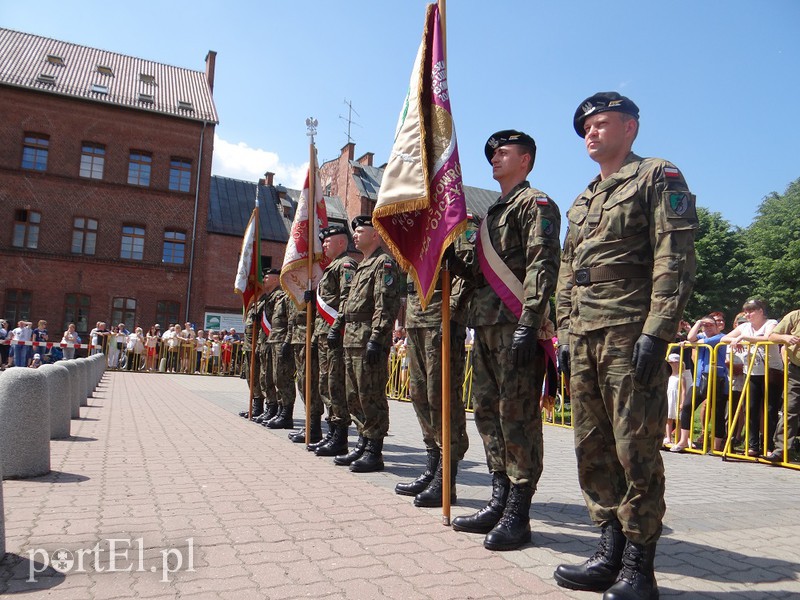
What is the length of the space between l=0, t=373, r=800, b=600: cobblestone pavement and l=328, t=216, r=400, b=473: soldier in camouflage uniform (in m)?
0.38

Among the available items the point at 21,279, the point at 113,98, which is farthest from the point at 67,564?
the point at 113,98

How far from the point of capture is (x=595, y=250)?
319cm

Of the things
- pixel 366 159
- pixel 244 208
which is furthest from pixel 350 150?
pixel 244 208

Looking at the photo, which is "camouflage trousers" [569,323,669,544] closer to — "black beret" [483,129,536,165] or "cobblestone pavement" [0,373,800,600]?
"cobblestone pavement" [0,373,800,600]

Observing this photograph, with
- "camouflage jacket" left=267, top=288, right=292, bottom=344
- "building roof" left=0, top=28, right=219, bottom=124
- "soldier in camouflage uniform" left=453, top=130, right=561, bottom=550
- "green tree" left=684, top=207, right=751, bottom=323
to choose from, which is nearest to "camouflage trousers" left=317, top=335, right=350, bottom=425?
"camouflage jacket" left=267, top=288, right=292, bottom=344

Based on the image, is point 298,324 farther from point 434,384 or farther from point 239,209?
point 239,209

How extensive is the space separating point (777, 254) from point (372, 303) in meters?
40.8

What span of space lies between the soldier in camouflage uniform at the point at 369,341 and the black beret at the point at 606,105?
2719 mm

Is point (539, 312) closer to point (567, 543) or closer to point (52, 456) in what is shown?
point (567, 543)

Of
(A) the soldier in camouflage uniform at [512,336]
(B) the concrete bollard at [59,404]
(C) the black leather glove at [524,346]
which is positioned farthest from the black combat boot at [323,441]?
(C) the black leather glove at [524,346]

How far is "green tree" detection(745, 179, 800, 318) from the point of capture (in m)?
36.2

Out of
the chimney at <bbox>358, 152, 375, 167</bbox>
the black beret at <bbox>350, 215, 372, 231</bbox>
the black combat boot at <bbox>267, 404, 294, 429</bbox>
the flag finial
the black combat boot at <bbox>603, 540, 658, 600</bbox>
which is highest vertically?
the chimney at <bbox>358, 152, 375, 167</bbox>

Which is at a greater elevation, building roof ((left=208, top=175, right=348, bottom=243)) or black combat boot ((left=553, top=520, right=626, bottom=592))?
building roof ((left=208, top=175, right=348, bottom=243))

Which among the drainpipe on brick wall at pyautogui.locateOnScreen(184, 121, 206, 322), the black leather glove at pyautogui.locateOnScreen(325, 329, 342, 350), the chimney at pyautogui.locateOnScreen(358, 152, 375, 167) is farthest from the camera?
the chimney at pyautogui.locateOnScreen(358, 152, 375, 167)
